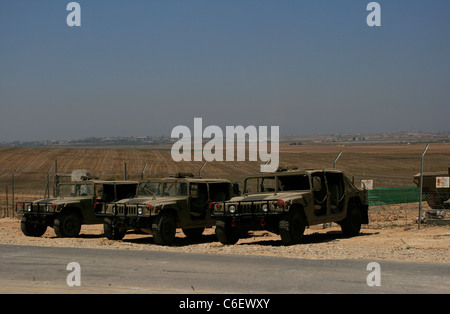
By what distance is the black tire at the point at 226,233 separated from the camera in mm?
15000

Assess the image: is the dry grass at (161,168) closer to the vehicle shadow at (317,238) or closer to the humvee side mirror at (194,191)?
the vehicle shadow at (317,238)

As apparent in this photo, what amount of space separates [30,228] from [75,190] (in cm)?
177

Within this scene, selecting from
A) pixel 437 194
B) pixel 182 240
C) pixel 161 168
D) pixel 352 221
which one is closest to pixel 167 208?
pixel 182 240

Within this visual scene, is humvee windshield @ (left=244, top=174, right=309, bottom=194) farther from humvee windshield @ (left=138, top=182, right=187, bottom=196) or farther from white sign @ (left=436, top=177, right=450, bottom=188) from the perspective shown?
white sign @ (left=436, top=177, right=450, bottom=188)

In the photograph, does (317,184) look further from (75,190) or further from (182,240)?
(75,190)

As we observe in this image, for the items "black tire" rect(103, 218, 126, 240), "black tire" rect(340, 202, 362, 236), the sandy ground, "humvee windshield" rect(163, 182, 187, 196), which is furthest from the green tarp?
"black tire" rect(103, 218, 126, 240)

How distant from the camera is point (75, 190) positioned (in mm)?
18906

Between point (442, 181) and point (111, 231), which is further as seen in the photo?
point (442, 181)

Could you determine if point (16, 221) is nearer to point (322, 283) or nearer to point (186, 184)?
point (186, 184)

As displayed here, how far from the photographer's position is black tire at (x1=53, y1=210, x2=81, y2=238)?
1758 centimetres

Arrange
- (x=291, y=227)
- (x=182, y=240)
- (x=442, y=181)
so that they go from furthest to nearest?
(x=442, y=181) → (x=182, y=240) → (x=291, y=227)

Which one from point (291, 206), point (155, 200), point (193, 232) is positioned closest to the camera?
point (291, 206)
